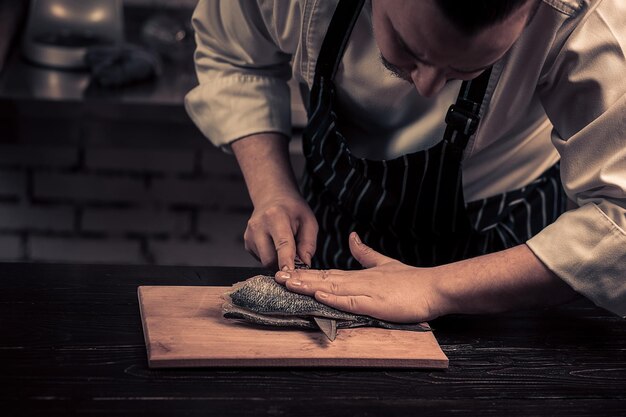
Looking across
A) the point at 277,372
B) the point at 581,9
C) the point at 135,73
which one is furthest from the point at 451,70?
the point at 135,73

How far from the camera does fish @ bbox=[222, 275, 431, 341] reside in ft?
4.61

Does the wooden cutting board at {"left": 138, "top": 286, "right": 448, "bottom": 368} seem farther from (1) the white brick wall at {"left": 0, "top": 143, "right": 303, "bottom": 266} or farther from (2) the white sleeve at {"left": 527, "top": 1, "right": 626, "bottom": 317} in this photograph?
(1) the white brick wall at {"left": 0, "top": 143, "right": 303, "bottom": 266}

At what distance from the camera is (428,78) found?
1.30 metres

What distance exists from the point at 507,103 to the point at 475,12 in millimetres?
409

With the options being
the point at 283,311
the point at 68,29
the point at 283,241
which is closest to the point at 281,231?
the point at 283,241

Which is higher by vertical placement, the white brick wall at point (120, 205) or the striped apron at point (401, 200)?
the striped apron at point (401, 200)

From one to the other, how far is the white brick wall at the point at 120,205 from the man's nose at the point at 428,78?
1.65 metres

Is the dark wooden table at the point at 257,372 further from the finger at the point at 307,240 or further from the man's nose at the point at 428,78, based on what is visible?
the man's nose at the point at 428,78

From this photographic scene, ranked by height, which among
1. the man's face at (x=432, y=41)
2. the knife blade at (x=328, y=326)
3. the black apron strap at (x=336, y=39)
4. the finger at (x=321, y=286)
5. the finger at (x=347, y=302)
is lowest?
the knife blade at (x=328, y=326)

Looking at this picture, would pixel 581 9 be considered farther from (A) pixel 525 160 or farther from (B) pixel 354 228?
(B) pixel 354 228

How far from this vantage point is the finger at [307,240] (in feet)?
5.43

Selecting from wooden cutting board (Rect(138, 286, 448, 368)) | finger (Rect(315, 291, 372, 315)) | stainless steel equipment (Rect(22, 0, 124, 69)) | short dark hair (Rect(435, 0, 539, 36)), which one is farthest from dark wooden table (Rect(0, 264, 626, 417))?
stainless steel equipment (Rect(22, 0, 124, 69))

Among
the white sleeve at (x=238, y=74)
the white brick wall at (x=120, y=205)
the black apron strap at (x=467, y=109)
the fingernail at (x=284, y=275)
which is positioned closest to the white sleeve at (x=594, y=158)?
the black apron strap at (x=467, y=109)

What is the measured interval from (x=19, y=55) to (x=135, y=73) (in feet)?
1.41
